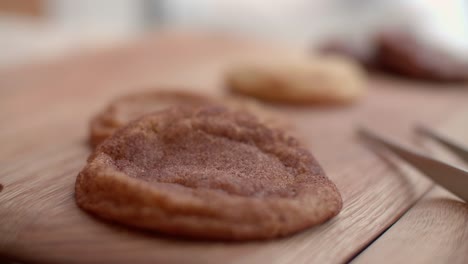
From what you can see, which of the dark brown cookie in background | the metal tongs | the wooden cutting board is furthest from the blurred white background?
the metal tongs

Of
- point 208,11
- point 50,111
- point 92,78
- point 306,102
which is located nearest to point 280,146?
point 306,102

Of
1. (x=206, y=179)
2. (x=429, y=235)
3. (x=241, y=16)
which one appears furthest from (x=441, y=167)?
(x=241, y=16)

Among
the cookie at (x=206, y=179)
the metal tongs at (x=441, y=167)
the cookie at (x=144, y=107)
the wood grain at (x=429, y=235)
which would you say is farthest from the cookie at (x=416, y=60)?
the cookie at (x=206, y=179)

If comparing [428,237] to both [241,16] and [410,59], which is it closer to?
[410,59]

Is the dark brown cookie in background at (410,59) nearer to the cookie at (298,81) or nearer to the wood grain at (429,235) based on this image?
the cookie at (298,81)

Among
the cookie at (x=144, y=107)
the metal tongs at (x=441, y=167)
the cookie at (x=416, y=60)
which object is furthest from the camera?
the cookie at (x=416, y=60)

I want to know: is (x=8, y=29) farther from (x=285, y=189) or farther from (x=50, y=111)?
(x=285, y=189)
